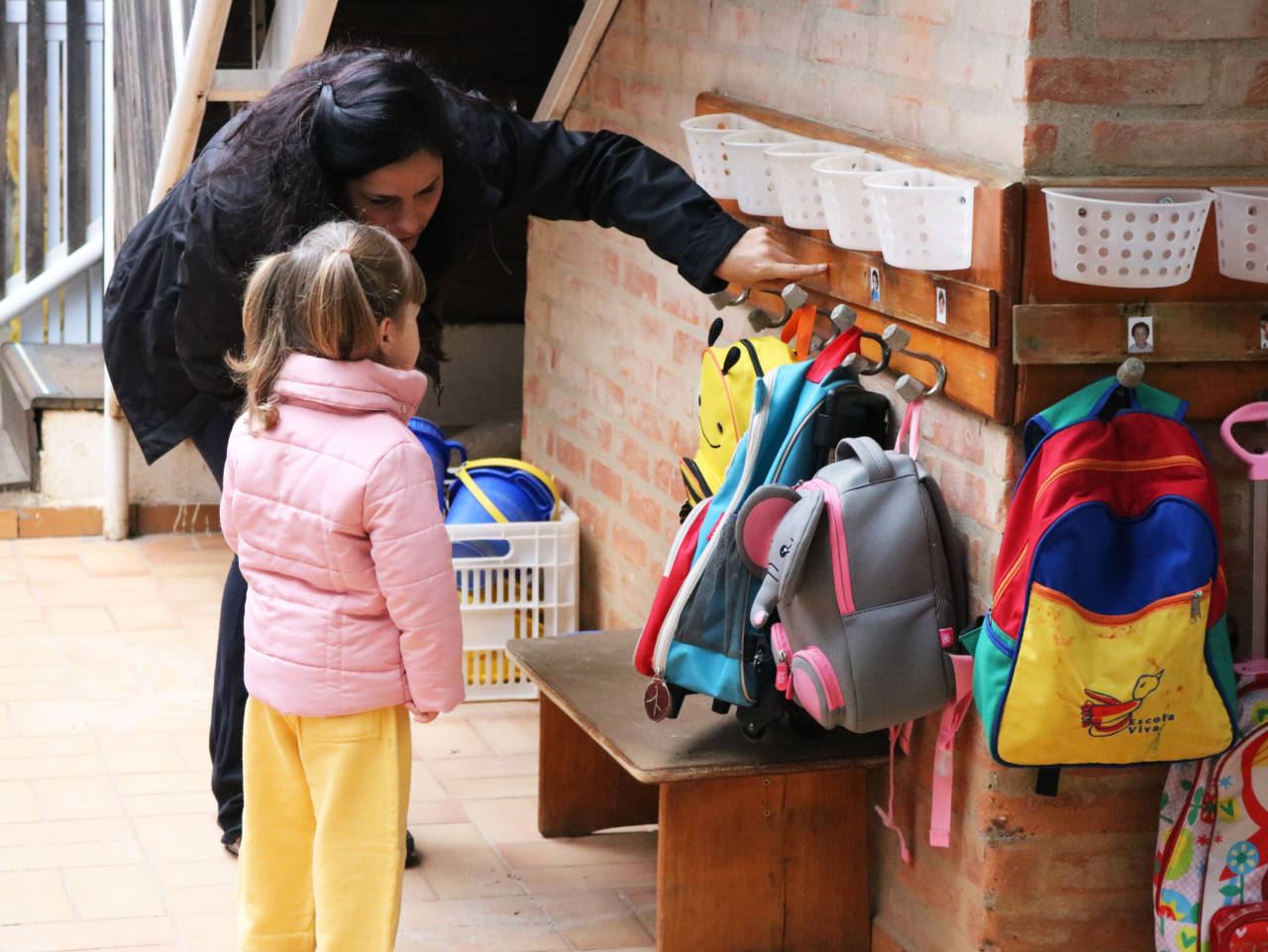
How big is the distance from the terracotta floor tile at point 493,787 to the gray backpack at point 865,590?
1.24 m

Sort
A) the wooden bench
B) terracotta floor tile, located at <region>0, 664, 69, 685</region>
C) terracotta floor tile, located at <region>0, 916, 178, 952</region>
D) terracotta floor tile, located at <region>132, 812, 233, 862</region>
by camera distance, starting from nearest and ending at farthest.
Result: the wooden bench < terracotta floor tile, located at <region>0, 916, 178, 952</region> < terracotta floor tile, located at <region>132, 812, 233, 862</region> < terracotta floor tile, located at <region>0, 664, 69, 685</region>

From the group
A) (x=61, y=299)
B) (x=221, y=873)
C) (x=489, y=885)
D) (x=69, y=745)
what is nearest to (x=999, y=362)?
(x=489, y=885)

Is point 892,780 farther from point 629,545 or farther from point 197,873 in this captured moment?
point 629,545

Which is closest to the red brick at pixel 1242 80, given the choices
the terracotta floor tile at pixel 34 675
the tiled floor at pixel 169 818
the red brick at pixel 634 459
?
the tiled floor at pixel 169 818

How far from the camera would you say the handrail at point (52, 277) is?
211 inches

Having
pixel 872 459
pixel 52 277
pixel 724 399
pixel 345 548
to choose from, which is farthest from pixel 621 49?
pixel 52 277

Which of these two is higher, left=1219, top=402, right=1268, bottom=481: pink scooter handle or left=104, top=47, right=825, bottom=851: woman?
left=104, top=47, right=825, bottom=851: woman

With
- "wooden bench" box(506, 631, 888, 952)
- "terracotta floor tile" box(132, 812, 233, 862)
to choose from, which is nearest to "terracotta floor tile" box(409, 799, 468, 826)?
"terracotta floor tile" box(132, 812, 233, 862)

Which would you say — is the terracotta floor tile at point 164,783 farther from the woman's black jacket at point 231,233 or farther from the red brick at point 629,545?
the red brick at point 629,545

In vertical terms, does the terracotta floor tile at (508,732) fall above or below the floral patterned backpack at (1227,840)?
below

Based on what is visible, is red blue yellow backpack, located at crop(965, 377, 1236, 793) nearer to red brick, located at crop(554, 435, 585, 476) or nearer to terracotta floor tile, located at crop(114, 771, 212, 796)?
terracotta floor tile, located at crop(114, 771, 212, 796)

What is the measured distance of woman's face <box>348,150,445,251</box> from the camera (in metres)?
2.43

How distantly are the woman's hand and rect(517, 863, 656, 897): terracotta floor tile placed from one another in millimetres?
1100

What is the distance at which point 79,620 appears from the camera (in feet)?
13.9
